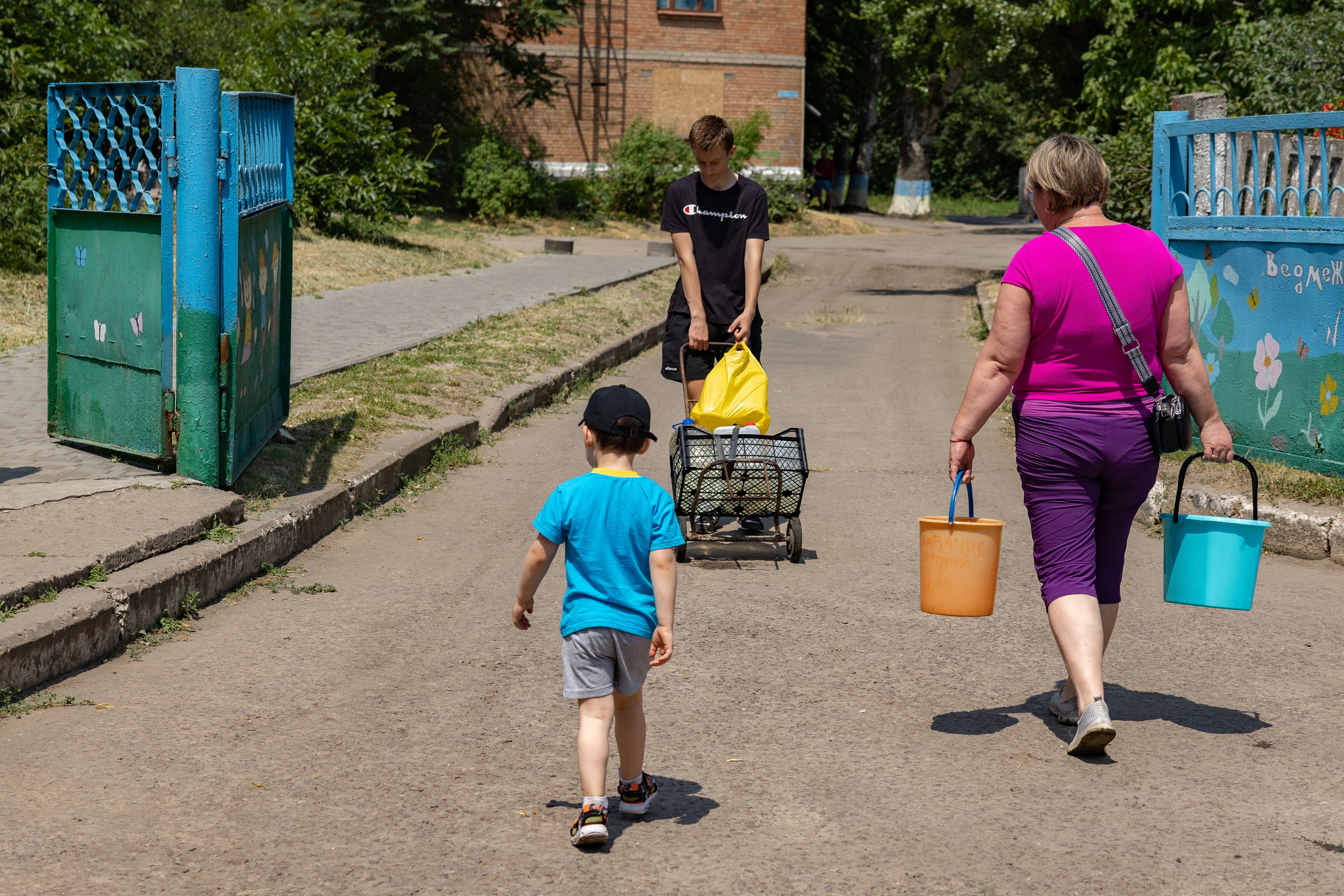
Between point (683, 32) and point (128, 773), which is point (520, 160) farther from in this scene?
point (128, 773)

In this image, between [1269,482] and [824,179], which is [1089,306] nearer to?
[1269,482]

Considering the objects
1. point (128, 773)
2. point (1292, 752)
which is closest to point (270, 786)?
point (128, 773)

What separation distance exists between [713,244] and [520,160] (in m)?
27.1

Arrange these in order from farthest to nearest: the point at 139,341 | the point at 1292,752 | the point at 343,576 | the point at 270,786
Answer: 1. the point at 139,341
2. the point at 343,576
3. the point at 1292,752
4. the point at 270,786

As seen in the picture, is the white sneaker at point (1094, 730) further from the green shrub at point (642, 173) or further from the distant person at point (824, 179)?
the distant person at point (824, 179)

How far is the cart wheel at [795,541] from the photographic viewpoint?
631cm

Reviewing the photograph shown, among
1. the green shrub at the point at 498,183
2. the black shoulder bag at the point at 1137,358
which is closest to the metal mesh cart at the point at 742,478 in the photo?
the black shoulder bag at the point at 1137,358

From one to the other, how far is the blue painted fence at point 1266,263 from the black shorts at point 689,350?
8.13 feet

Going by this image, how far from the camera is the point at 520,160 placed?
3288cm

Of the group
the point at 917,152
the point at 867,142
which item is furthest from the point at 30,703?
the point at 867,142

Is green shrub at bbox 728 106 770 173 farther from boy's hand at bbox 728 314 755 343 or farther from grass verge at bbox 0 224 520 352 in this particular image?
boy's hand at bbox 728 314 755 343

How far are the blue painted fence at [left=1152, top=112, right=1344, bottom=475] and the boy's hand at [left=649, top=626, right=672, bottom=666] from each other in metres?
4.67

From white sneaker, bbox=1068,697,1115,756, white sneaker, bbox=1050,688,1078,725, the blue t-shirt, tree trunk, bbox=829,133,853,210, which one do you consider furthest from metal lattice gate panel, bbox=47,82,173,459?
tree trunk, bbox=829,133,853,210

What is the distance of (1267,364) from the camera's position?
7766 mm
